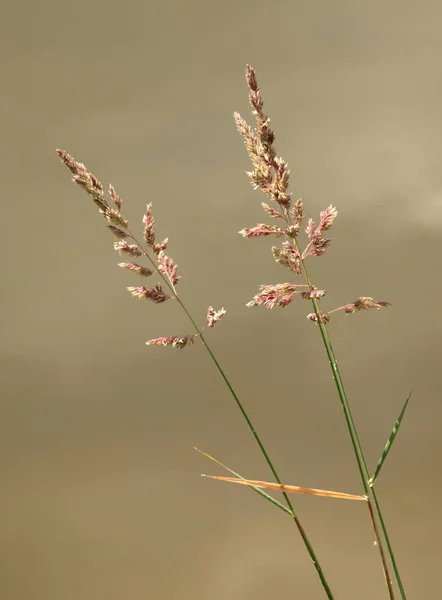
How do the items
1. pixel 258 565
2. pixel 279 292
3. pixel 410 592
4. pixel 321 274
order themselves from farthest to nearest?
pixel 321 274 < pixel 258 565 < pixel 410 592 < pixel 279 292

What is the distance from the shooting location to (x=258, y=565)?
77.0 inches

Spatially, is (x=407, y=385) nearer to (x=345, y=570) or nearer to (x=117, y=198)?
(x=345, y=570)

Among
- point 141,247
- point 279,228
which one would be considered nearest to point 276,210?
point 279,228

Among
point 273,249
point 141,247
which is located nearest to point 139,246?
point 141,247

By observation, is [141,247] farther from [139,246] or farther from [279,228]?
[279,228]

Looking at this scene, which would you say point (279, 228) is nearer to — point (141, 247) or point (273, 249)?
point (273, 249)

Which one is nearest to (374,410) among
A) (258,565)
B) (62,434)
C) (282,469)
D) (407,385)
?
(407,385)

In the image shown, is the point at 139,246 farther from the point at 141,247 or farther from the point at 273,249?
the point at 273,249

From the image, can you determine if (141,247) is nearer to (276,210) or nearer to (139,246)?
(139,246)

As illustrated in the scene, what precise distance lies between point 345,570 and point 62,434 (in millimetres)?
1020

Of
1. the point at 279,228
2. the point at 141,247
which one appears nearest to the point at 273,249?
the point at 279,228

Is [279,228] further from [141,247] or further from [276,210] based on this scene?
[141,247]

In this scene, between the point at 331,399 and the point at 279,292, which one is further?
the point at 331,399

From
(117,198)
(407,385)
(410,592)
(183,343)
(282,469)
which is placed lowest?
(410,592)
